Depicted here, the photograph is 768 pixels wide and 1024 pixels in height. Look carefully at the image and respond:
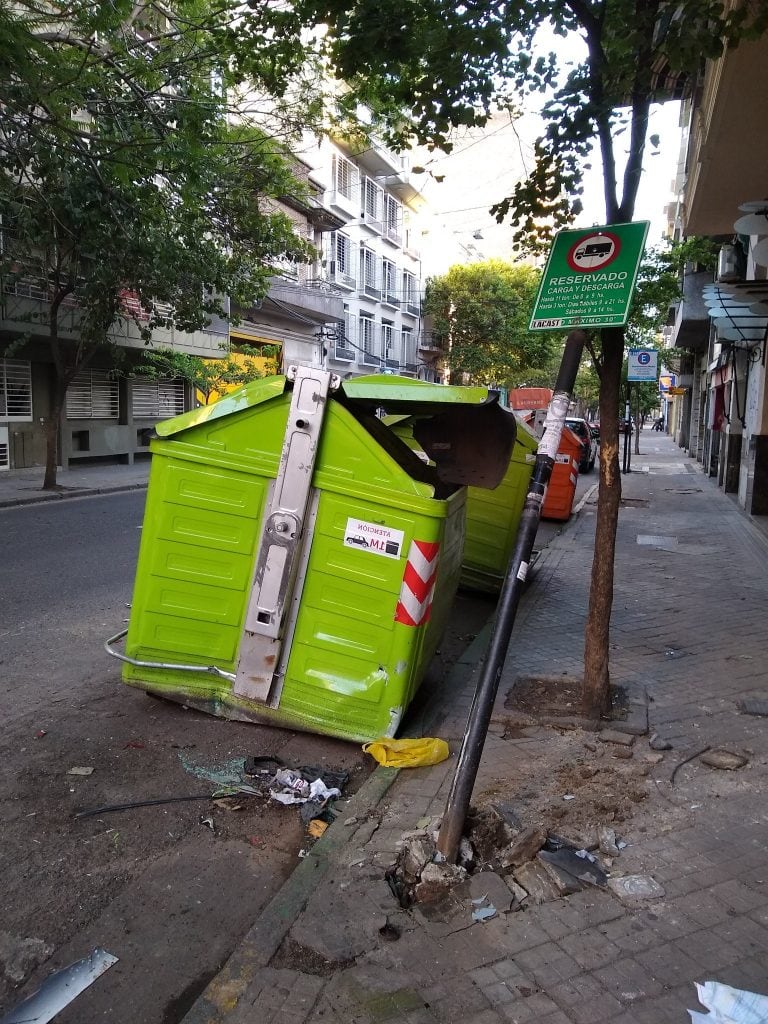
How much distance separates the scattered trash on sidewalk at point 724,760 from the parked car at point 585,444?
16.9 metres

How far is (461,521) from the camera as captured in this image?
477cm

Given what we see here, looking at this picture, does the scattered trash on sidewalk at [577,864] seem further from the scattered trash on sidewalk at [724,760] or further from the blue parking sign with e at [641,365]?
the blue parking sign with e at [641,365]

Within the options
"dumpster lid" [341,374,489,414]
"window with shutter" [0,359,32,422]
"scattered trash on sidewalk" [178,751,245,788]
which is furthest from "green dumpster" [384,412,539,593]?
"window with shutter" [0,359,32,422]

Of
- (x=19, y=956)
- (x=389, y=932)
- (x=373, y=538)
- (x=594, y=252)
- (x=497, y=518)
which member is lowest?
(x=19, y=956)

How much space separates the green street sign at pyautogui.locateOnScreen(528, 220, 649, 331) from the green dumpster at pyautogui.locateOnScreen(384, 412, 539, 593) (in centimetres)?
323

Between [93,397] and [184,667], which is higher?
[93,397]

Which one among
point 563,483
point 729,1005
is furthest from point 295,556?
point 563,483

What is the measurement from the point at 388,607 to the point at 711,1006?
7.21 feet

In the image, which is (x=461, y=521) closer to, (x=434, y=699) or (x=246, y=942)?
(x=434, y=699)

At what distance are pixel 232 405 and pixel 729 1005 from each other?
336cm

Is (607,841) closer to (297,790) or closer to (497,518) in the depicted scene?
(297,790)

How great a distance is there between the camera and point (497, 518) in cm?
725

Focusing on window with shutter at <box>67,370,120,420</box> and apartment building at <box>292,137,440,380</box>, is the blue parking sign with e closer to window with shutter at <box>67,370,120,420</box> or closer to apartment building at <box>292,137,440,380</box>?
apartment building at <box>292,137,440,380</box>

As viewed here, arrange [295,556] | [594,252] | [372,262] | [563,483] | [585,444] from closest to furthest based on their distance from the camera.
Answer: [594,252] → [295,556] → [563,483] → [585,444] → [372,262]
